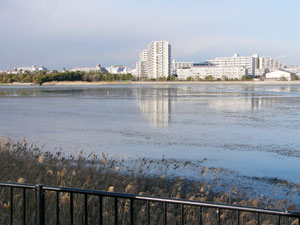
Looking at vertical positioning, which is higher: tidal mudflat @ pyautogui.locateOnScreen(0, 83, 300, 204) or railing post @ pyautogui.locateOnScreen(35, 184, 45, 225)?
railing post @ pyautogui.locateOnScreen(35, 184, 45, 225)

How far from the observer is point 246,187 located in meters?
9.91

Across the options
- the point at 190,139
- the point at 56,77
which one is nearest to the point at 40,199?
the point at 190,139

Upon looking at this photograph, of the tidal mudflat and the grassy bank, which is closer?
the grassy bank

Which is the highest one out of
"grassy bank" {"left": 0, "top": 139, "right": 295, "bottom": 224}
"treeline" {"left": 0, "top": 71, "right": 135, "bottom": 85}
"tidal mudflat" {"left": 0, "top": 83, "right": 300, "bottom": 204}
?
"treeline" {"left": 0, "top": 71, "right": 135, "bottom": 85}

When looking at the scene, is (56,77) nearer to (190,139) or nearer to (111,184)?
(190,139)

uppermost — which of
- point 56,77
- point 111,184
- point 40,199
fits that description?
point 56,77

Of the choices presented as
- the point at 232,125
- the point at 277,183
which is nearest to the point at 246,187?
the point at 277,183

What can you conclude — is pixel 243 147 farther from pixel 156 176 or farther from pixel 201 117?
pixel 201 117

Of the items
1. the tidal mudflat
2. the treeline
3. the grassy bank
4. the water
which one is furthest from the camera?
the treeline

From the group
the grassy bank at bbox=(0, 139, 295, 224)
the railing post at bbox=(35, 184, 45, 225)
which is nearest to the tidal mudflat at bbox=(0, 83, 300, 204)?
the grassy bank at bbox=(0, 139, 295, 224)

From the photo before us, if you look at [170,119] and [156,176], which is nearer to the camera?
[156,176]

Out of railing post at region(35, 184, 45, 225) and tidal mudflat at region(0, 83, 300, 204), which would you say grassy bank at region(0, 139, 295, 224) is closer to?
tidal mudflat at region(0, 83, 300, 204)

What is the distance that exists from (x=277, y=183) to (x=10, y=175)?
7.17 m

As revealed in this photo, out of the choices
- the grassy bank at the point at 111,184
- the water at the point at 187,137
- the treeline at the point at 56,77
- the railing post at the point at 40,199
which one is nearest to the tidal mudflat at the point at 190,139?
the water at the point at 187,137
